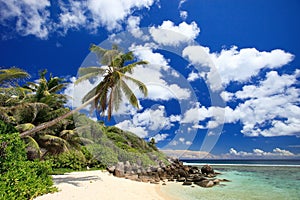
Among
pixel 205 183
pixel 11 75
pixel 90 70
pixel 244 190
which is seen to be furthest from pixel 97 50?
pixel 244 190

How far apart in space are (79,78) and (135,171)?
861 centimetres

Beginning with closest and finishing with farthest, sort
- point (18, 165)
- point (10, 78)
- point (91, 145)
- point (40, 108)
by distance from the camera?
point (18, 165), point (10, 78), point (40, 108), point (91, 145)

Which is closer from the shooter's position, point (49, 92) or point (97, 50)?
point (97, 50)

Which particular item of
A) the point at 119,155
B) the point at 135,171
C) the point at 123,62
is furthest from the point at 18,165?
the point at 119,155

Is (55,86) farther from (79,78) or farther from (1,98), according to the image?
(1,98)

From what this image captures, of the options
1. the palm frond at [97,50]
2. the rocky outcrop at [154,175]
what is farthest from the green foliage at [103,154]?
the palm frond at [97,50]

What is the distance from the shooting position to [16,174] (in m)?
6.33

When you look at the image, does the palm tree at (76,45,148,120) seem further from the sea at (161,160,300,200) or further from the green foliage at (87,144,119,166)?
the green foliage at (87,144,119,166)

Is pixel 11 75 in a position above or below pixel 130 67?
below

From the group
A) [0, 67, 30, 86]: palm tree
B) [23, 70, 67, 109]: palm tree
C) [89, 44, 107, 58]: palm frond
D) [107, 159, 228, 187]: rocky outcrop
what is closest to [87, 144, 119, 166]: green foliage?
[107, 159, 228, 187]: rocky outcrop

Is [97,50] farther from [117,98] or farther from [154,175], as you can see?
[154,175]

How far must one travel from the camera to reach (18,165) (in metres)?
7.00

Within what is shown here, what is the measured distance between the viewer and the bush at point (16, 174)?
593 centimetres

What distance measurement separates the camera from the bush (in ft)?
19.5
